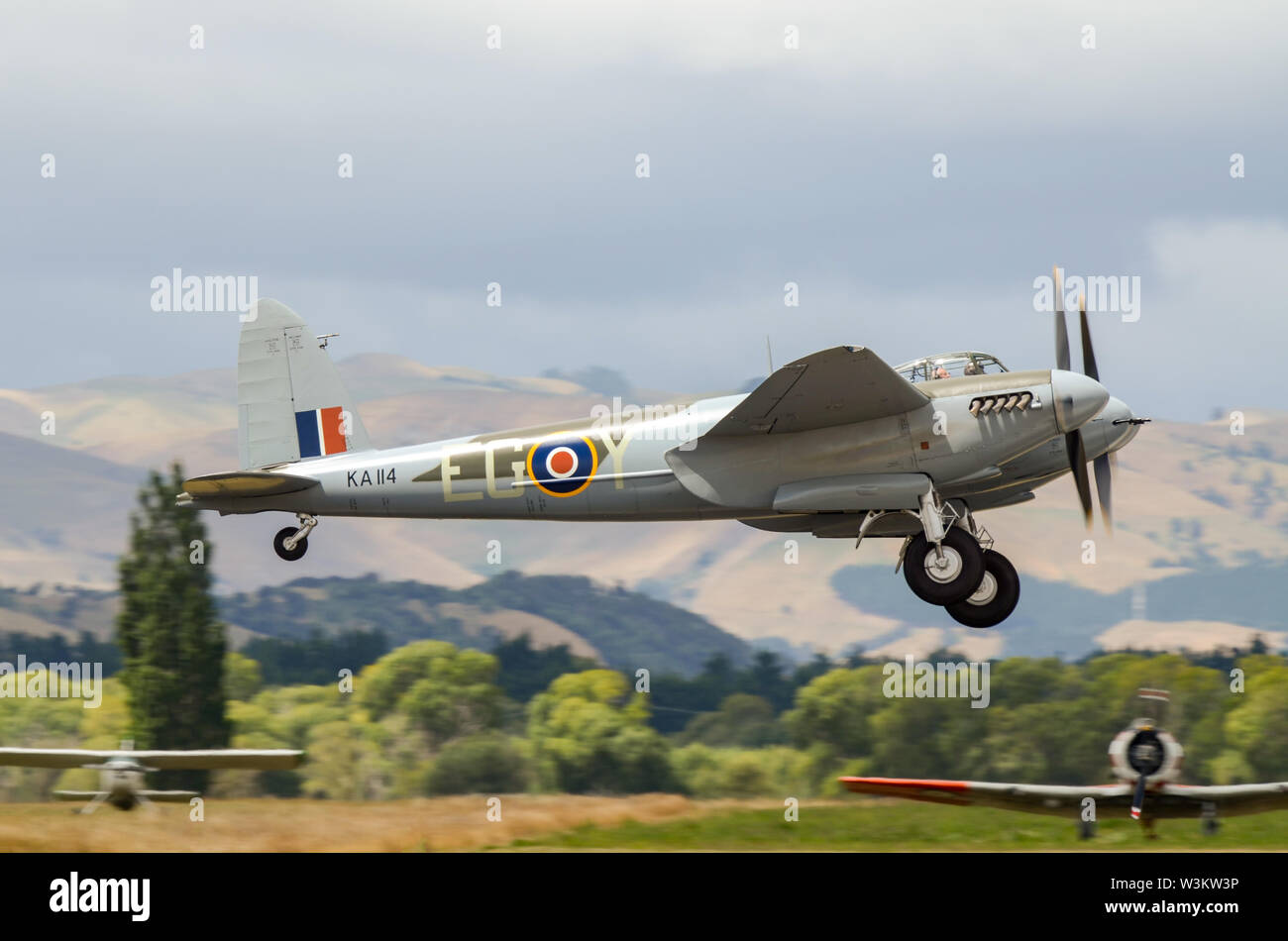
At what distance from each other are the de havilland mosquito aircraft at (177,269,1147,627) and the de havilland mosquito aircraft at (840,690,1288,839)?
228 centimetres

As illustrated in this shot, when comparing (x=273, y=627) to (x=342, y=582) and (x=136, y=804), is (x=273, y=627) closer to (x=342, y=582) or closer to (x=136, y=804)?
(x=342, y=582)

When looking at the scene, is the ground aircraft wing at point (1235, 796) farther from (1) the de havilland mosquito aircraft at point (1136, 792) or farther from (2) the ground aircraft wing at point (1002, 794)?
(2) the ground aircraft wing at point (1002, 794)

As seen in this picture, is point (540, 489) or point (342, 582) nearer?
point (540, 489)

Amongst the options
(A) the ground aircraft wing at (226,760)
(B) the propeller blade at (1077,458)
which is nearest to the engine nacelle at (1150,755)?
(B) the propeller blade at (1077,458)

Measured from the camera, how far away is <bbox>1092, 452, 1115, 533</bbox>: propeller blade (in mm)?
20531

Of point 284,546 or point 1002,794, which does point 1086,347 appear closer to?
point 1002,794

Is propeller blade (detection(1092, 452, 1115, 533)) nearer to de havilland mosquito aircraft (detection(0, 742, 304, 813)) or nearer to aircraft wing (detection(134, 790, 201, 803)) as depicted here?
de havilland mosquito aircraft (detection(0, 742, 304, 813))

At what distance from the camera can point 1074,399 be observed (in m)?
18.3

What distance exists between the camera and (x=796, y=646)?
322ft

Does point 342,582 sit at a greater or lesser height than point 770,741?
greater

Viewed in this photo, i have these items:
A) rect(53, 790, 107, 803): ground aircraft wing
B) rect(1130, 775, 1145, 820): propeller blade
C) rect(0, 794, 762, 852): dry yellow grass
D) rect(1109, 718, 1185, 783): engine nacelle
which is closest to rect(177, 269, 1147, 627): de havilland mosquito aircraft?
rect(1109, 718, 1185, 783): engine nacelle
